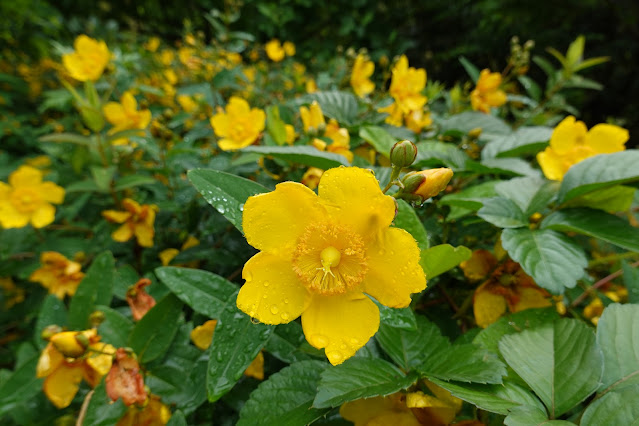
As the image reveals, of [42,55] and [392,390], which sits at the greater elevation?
[392,390]

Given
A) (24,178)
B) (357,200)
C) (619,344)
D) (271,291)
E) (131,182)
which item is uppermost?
(357,200)

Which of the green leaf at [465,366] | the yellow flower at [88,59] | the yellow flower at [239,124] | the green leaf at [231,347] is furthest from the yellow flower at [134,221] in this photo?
the yellow flower at [88,59]

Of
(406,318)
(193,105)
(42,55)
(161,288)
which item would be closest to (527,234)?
(406,318)

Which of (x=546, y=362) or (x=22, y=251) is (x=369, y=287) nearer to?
(x=546, y=362)

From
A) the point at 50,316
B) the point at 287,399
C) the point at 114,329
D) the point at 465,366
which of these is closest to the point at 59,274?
the point at 50,316

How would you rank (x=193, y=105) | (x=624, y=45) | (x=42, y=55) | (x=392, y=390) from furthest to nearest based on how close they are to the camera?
(x=42, y=55)
(x=624, y=45)
(x=193, y=105)
(x=392, y=390)

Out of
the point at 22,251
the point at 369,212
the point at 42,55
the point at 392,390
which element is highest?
the point at 369,212

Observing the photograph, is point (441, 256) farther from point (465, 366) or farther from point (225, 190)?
point (225, 190)

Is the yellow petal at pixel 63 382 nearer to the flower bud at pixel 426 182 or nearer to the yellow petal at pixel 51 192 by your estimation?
the flower bud at pixel 426 182
